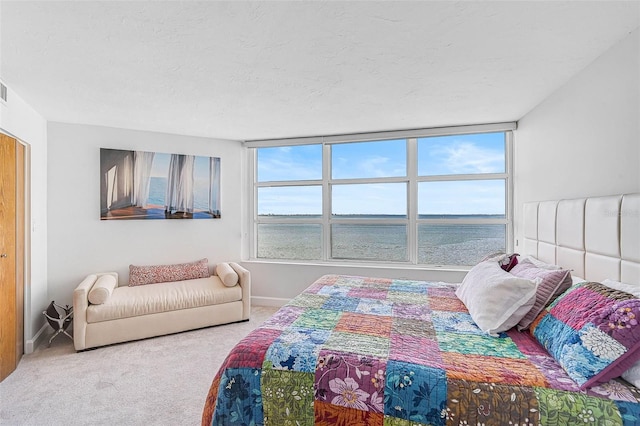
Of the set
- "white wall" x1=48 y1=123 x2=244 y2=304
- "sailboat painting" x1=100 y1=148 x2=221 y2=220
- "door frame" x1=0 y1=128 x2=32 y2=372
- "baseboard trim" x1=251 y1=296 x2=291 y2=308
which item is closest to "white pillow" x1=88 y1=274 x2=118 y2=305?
"door frame" x1=0 y1=128 x2=32 y2=372

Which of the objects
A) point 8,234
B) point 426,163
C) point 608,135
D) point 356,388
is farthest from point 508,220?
point 8,234

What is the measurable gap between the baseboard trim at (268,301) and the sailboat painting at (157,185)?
130cm

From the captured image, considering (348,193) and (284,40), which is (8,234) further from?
(348,193)

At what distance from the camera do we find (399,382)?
3.79ft

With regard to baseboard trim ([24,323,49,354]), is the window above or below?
above

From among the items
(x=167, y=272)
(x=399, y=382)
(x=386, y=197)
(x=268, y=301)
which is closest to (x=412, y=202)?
(x=386, y=197)

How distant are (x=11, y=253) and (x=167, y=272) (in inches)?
55.2

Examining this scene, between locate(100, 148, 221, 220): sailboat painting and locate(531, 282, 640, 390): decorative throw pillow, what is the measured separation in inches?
148

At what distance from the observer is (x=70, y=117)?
305 cm

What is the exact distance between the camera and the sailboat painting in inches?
136

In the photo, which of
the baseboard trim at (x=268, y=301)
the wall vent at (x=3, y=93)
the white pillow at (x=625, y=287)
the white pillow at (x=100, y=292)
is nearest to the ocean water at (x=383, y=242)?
the baseboard trim at (x=268, y=301)

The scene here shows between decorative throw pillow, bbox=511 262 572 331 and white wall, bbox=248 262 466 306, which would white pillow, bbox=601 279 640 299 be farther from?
white wall, bbox=248 262 466 306

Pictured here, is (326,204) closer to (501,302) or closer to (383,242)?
(383,242)

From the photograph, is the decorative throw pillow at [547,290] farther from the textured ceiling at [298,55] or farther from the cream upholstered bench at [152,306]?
the cream upholstered bench at [152,306]
